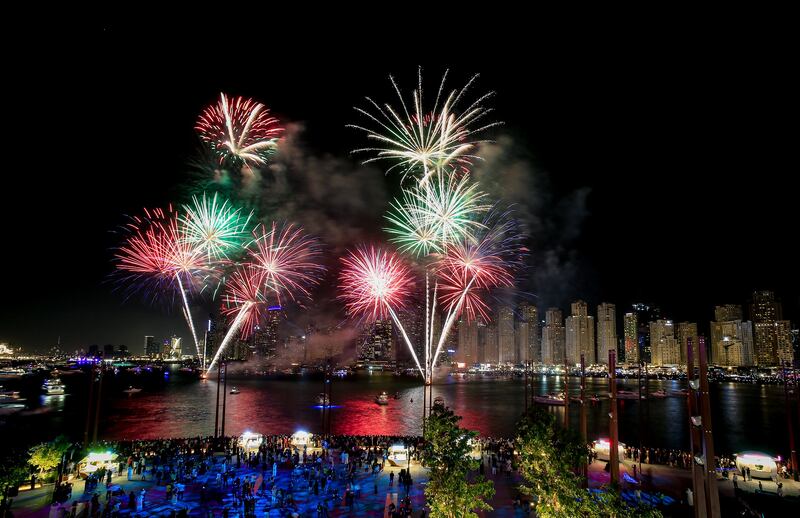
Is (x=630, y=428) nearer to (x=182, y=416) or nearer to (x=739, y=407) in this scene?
(x=739, y=407)

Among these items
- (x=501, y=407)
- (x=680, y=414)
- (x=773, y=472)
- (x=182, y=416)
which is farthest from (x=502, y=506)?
(x=680, y=414)

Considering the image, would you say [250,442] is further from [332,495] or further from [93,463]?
[332,495]

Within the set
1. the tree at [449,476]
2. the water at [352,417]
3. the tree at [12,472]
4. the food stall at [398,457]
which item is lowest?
the water at [352,417]

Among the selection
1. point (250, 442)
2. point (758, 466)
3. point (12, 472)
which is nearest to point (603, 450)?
point (758, 466)

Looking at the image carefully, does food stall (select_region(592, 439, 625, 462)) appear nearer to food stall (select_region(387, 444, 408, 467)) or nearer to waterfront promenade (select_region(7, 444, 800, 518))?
waterfront promenade (select_region(7, 444, 800, 518))

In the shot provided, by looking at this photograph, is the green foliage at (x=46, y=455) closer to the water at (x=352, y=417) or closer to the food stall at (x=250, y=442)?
the food stall at (x=250, y=442)

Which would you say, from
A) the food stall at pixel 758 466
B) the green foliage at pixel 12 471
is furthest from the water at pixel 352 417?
the green foliage at pixel 12 471

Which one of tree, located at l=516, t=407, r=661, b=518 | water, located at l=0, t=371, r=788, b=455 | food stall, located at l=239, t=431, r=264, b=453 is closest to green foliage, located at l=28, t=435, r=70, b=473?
food stall, located at l=239, t=431, r=264, b=453
